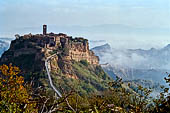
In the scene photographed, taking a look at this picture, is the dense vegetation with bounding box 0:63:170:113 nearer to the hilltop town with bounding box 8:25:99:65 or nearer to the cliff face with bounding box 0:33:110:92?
the cliff face with bounding box 0:33:110:92

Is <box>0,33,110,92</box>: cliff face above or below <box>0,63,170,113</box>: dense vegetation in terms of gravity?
below

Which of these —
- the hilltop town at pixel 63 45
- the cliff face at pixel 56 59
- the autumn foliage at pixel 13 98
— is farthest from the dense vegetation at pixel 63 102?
the hilltop town at pixel 63 45

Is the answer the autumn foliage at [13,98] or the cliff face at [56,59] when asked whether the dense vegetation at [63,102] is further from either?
the cliff face at [56,59]

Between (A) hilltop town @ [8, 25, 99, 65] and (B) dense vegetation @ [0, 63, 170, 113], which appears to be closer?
(B) dense vegetation @ [0, 63, 170, 113]

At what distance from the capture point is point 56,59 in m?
92.1

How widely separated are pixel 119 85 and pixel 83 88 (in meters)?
76.6

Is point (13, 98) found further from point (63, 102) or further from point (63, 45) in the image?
point (63, 45)

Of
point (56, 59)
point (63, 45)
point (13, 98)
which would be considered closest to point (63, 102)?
point (13, 98)

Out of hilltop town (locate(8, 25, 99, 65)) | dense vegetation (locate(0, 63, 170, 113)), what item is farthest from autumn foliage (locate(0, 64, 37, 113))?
hilltop town (locate(8, 25, 99, 65))

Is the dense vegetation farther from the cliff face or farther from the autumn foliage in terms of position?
the cliff face

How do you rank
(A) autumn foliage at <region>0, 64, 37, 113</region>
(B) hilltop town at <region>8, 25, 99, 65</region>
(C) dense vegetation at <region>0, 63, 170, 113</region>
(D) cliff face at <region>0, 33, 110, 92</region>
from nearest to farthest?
(C) dense vegetation at <region>0, 63, 170, 113</region> < (A) autumn foliage at <region>0, 64, 37, 113</region> < (D) cliff face at <region>0, 33, 110, 92</region> < (B) hilltop town at <region>8, 25, 99, 65</region>

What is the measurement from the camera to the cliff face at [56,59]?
86.7 metres

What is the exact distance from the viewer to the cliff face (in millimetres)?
86688

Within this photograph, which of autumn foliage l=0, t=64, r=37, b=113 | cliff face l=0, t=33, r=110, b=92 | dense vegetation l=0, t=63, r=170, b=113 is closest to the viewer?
dense vegetation l=0, t=63, r=170, b=113
